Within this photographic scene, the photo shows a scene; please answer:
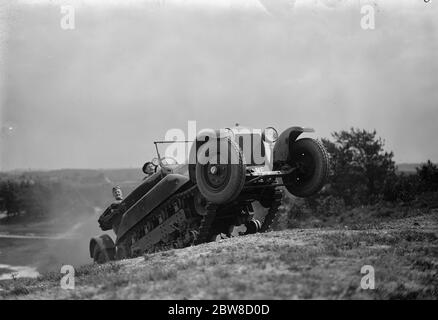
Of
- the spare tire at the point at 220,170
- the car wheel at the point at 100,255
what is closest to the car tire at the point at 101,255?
the car wheel at the point at 100,255

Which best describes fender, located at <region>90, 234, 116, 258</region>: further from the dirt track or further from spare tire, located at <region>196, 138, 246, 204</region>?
spare tire, located at <region>196, 138, 246, 204</region>

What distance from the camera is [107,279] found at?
5402 mm

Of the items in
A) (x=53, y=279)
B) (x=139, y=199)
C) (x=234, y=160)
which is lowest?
(x=53, y=279)

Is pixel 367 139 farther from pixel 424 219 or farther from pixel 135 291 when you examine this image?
pixel 135 291

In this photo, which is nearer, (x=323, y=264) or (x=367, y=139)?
(x=323, y=264)

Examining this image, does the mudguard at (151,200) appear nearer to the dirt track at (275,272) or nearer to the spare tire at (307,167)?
the spare tire at (307,167)

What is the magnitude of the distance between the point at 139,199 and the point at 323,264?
639cm

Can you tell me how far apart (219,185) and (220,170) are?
29cm

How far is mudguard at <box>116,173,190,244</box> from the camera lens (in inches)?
376

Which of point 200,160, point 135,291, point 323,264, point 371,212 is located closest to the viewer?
point 135,291

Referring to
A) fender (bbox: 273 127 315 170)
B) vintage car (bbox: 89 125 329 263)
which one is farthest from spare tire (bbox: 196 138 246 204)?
fender (bbox: 273 127 315 170)

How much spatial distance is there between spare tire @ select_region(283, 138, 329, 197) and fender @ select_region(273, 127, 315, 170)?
0.86 feet

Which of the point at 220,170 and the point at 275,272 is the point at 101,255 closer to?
the point at 220,170
